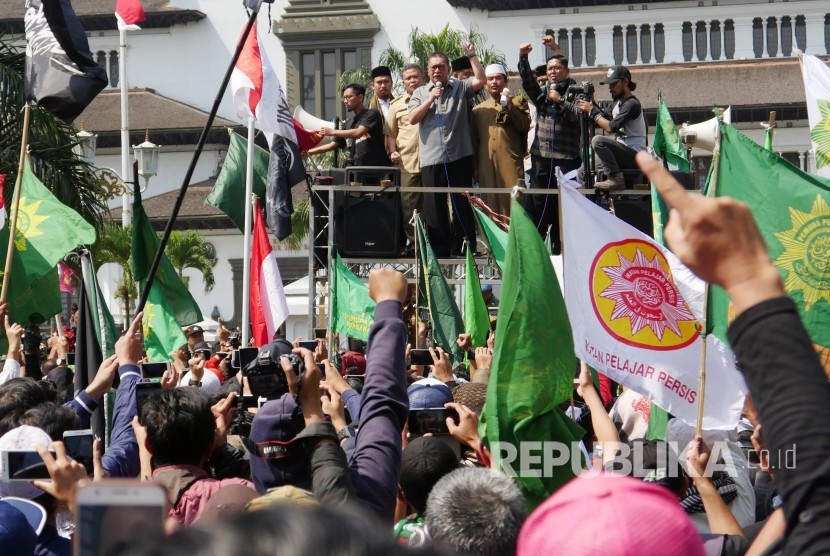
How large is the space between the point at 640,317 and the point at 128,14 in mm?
21142

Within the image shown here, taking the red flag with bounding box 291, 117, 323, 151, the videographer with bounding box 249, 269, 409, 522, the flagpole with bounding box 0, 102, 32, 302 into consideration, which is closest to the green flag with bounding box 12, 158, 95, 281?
the flagpole with bounding box 0, 102, 32, 302

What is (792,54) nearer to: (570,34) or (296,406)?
(570,34)

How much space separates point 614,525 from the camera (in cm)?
166

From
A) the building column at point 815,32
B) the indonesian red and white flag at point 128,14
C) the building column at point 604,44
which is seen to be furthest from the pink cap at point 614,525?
the building column at point 815,32

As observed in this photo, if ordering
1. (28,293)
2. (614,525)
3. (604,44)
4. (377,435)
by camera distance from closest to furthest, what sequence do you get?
(614,525), (377,435), (28,293), (604,44)

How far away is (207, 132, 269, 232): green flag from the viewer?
12.9 m

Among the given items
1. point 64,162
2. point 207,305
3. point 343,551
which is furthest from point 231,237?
point 343,551

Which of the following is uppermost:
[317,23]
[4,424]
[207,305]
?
[317,23]

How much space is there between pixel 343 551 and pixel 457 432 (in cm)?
303

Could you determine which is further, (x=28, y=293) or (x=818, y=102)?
(x=28, y=293)

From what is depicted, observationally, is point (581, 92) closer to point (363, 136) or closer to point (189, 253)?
point (363, 136)

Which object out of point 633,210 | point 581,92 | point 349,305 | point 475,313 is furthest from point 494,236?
point 581,92

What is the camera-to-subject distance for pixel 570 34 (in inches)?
2000

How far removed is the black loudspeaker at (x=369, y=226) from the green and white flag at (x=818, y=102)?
15.5ft
